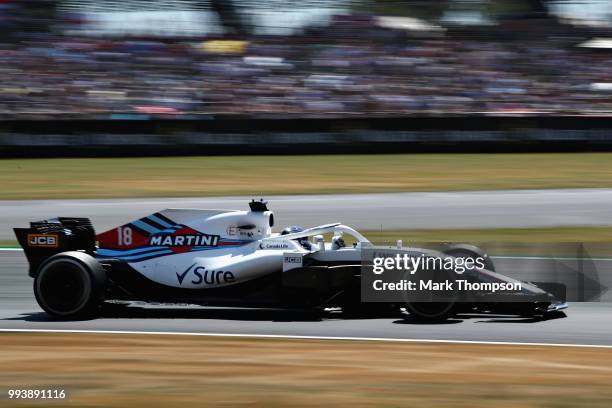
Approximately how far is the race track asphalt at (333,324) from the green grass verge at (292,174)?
10591 mm

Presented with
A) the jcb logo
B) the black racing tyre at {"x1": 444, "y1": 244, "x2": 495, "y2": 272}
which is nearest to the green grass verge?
the jcb logo

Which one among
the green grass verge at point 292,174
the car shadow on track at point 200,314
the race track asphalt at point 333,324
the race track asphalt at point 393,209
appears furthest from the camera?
the green grass verge at point 292,174

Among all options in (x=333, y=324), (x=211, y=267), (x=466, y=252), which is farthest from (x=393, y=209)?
(x=333, y=324)

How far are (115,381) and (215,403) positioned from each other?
970 millimetres

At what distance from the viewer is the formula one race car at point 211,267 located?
8.56m

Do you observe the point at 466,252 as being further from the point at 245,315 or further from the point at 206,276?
the point at 206,276

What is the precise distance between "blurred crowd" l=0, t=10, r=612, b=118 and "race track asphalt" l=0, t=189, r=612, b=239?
7831mm

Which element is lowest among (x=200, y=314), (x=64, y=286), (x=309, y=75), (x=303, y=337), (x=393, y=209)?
(x=303, y=337)

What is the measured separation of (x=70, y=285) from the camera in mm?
8836

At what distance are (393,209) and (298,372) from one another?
11433 mm

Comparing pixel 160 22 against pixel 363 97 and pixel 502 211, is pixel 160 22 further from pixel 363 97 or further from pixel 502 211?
pixel 502 211

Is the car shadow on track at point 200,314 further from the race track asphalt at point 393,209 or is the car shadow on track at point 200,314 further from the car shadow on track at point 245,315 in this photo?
the race track asphalt at point 393,209

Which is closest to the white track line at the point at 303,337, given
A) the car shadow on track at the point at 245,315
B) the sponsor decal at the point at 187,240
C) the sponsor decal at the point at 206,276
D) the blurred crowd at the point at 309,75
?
the car shadow on track at the point at 245,315

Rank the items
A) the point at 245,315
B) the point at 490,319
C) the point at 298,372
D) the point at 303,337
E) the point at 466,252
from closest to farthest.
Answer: the point at 298,372 → the point at 303,337 → the point at 490,319 → the point at 466,252 → the point at 245,315
